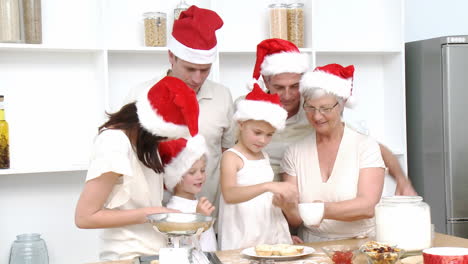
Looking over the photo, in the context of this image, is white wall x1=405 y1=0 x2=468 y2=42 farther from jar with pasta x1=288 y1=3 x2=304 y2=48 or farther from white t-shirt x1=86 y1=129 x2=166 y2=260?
white t-shirt x1=86 y1=129 x2=166 y2=260

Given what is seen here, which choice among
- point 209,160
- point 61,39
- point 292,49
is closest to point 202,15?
point 292,49

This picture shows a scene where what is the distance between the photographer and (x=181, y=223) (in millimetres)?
1793

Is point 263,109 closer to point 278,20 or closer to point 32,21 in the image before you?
point 278,20

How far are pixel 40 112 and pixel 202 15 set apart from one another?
1.21m

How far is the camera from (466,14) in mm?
4094

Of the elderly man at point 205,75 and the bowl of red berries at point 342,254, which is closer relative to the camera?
the bowl of red berries at point 342,254

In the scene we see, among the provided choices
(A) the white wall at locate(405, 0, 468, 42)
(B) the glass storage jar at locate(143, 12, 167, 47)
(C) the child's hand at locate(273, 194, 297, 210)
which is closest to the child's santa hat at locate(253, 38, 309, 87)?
Answer: (C) the child's hand at locate(273, 194, 297, 210)

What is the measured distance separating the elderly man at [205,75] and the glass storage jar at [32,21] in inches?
28.2

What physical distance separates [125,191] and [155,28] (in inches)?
60.5

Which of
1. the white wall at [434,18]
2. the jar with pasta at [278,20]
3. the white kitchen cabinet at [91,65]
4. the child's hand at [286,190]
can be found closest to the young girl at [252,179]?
the child's hand at [286,190]

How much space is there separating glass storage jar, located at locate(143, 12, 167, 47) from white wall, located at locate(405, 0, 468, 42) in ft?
5.25

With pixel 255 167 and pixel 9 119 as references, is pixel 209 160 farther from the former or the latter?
pixel 9 119

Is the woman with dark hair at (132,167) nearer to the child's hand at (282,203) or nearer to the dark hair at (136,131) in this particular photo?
the dark hair at (136,131)

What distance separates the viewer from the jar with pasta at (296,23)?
366 cm
